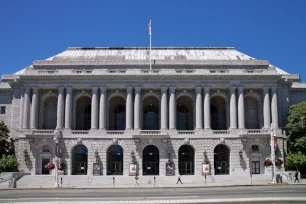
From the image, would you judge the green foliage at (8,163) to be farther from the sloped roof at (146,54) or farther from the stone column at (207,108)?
the stone column at (207,108)

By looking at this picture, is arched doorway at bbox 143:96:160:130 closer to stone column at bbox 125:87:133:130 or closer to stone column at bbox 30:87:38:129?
stone column at bbox 125:87:133:130

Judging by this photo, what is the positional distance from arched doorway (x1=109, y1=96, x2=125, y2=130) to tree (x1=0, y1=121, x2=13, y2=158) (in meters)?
19.0

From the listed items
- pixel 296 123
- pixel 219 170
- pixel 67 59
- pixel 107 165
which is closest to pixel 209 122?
pixel 219 170

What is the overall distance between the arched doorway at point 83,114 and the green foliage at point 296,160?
37424 mm

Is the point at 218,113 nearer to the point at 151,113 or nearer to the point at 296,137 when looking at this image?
the point at 151,113

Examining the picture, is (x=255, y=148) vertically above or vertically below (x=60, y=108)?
below

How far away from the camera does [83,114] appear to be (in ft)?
267

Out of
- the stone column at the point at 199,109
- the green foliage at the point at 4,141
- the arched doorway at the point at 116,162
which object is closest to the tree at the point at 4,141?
the green foliage at the point at 4,141

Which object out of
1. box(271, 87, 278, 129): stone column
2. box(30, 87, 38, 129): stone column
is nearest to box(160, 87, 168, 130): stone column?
box(271, 87, 278, 129): stone column

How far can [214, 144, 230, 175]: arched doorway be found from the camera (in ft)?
245

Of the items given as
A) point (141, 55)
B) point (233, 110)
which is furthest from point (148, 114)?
point (233, 110)

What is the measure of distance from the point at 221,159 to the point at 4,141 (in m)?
39.5

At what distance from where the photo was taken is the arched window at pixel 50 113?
3115 inches

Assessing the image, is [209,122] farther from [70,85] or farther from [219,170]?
[70,85]
